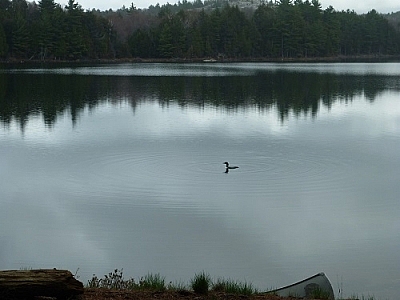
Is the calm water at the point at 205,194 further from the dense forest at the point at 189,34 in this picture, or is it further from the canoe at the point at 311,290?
the dense forest at the point at 189,34

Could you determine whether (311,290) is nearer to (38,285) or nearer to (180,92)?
(38,285)

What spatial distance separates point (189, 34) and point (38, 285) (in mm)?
78359

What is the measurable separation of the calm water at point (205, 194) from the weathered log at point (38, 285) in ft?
8.76

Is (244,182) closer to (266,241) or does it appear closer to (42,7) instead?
(266,241)

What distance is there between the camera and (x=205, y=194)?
42.0 feet

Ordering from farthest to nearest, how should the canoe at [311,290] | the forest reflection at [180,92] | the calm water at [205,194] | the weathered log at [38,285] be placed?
the forest reflection at [180,92] → the calm water at [205,194] → the canoe at [311,290] → the weathered log at [38,285]

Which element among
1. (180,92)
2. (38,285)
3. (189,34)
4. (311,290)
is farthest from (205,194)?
(189,34)

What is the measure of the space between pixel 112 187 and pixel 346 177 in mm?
5176

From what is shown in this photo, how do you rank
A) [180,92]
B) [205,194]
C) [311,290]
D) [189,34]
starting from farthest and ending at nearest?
[189,34] < [180,92] < [205,194] < [311,290]

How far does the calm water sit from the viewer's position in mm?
8992

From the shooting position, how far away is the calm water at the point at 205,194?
899cm

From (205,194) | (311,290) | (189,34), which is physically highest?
(189,34)

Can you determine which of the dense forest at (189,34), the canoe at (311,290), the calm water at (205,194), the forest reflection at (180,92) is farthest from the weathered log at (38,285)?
the dense forest at (189,34)

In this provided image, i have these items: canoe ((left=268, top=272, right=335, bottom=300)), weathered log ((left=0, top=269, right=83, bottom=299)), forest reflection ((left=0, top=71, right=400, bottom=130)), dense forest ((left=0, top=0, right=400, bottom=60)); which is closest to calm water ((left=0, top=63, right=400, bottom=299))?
forest reflection ((left=0, top=71, right=400, bottom=130))
